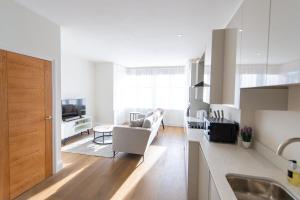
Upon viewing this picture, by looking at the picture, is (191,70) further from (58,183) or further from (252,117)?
(58,183)

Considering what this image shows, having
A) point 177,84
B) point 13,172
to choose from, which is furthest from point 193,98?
point 13,172

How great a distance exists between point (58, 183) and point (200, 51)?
13.3 ft

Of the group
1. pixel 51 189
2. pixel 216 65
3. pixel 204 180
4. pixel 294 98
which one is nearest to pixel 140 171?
pixel 51 189

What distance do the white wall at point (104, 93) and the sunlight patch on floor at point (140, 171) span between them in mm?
2740

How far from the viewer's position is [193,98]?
462 cm

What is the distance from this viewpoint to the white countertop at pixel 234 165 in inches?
42.4

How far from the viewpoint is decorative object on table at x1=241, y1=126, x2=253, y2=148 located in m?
1.84

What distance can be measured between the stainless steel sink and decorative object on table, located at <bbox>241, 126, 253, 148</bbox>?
27.5 inches

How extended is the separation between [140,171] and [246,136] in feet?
6.13

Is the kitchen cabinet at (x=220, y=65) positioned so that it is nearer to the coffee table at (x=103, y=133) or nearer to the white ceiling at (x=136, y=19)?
the white ceiling at (x=136, y=19)

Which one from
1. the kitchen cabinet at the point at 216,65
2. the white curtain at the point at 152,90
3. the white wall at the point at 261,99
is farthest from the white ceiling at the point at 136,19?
the white curtain at the point at 152,90

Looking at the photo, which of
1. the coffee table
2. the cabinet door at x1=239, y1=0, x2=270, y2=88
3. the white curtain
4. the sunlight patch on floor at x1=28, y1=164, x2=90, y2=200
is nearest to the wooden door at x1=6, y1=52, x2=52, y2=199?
the sunlight patch on floor at x1=28, y1=164, x2=90, y2=200

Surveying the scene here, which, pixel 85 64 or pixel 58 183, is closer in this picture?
pixel 58 183

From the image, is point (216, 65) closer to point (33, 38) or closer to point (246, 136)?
point (246, 136)
